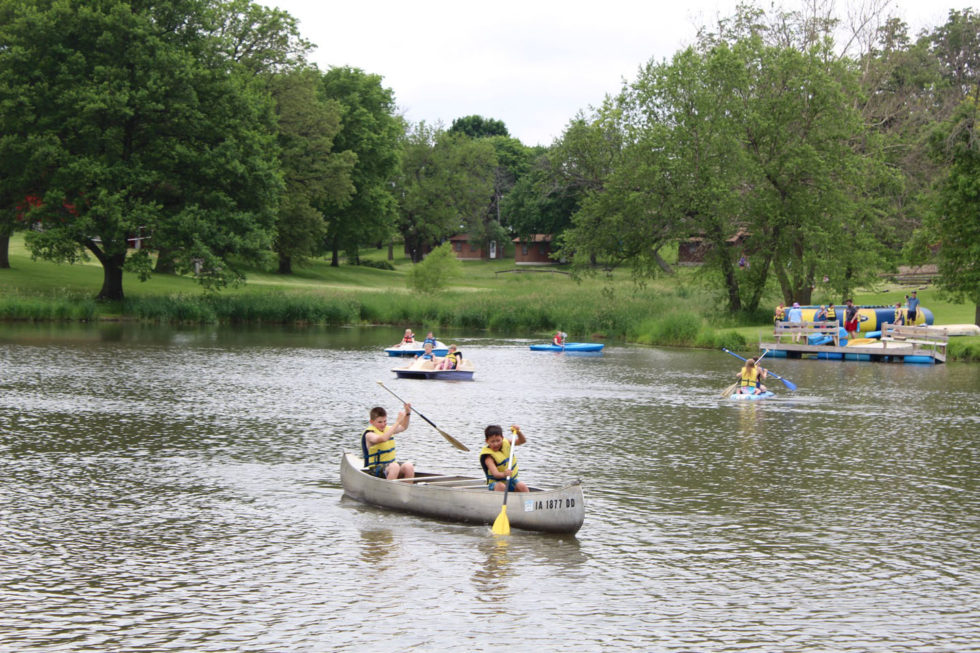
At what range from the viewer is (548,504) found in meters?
15.1

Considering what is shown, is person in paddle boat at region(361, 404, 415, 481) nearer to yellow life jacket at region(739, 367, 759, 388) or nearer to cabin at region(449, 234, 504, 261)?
yellow life jacket at region(739, 367, 759, 388)

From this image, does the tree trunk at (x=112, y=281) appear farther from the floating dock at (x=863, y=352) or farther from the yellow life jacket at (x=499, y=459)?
the yellow life jacket at (x=499, y=459)

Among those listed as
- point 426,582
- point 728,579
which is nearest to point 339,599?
point 426,582

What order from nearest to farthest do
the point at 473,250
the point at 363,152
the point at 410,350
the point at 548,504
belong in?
the point at 548,504 < the point at 410,350 < the point at 363,152 < the point at 473,250

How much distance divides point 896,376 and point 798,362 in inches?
268

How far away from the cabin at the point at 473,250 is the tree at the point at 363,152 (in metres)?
32.1

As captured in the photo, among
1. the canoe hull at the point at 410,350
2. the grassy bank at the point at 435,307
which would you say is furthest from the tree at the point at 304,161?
the canoe hull at the point at 410,350

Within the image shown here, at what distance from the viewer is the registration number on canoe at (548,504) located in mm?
15047

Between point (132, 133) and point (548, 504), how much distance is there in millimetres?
51657

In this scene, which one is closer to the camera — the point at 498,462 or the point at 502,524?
the point at 502,524

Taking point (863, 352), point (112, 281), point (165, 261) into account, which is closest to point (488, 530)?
point (863, 352)

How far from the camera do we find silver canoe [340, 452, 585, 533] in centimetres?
1511

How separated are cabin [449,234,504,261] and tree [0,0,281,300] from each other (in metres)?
69.1

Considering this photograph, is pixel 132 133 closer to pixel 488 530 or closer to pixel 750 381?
pixel 750 381
